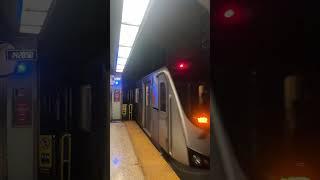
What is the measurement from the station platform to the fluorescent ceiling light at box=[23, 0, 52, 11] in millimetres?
3271

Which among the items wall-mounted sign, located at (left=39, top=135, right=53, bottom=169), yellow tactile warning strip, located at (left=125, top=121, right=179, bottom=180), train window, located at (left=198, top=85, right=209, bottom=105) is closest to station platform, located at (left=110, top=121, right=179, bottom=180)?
yellow tactile warning strip, located at (left=125, top=121, right=179, bottom=180)

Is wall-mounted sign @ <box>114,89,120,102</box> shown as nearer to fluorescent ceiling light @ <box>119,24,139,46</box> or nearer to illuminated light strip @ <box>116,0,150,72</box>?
fluorescent ceiling light @ <box>119,24,139,46</box>

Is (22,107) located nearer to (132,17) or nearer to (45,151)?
(45,151)

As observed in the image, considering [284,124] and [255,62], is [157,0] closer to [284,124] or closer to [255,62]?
[255,62]

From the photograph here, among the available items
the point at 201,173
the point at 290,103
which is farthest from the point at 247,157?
the point at 201,173

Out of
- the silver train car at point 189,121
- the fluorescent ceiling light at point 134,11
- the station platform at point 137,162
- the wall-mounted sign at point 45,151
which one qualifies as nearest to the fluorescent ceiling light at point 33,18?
the wall-mounted sign at point 45,151

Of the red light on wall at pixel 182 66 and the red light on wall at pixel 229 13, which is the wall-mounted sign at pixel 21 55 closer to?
the red light on wall at pixel 229 13

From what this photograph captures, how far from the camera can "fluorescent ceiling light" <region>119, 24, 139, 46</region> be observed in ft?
18.1

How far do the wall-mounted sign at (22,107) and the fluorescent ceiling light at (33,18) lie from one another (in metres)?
0.73

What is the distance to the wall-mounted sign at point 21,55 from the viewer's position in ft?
8.68

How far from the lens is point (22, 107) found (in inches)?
120

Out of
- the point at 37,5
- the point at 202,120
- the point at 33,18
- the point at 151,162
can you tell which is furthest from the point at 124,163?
the point at 37,5

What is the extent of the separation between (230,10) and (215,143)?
3.94 ft

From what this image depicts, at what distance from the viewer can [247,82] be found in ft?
7.79
